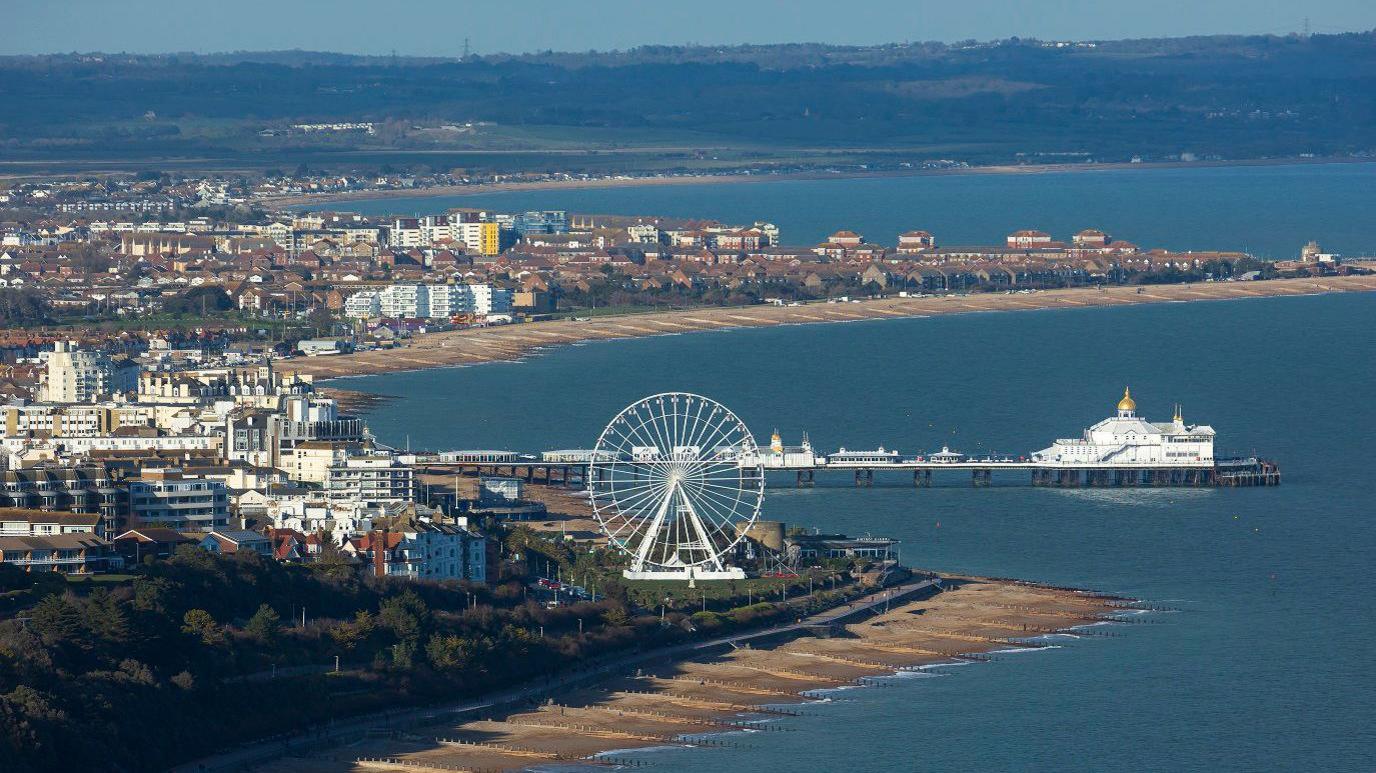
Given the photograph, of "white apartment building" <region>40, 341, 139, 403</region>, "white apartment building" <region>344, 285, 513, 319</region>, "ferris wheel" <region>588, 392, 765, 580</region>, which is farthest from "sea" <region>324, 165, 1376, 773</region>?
"white apartment building" <region>344, 285, 513, 319</region>

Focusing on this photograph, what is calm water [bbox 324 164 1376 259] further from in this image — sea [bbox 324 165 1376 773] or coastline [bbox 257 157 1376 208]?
sea [bbox 324 165 1376 773]

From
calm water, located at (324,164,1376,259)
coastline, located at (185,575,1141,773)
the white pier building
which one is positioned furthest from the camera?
calm water, located at (324,164,1376,259)

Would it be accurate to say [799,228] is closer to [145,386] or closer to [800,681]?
[145,386]

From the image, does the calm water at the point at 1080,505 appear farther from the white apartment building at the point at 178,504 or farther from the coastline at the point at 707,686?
the white apartment building at the point at 178,504

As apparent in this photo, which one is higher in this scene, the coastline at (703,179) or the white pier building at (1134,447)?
the coastline at (703,179)

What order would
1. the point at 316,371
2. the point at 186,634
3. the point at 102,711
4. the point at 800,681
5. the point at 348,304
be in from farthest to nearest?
1. the point at 348,304
2. the point at 316,371
3. the point at 800,681
4. the point at 186,634
5. the point at 102,711

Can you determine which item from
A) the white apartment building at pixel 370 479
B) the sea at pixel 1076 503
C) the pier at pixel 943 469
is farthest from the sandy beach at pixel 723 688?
the pier at pixel 943 469

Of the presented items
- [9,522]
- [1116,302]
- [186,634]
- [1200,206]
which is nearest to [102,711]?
[186,634]
